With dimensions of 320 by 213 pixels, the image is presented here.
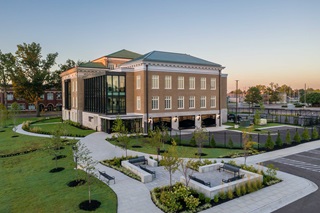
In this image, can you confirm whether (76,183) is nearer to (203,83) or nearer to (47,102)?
(203,83)

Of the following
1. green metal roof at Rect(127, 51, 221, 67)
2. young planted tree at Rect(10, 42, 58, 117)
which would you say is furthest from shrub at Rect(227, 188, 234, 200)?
young planted tree at Rect(10, 42, 58, 117)

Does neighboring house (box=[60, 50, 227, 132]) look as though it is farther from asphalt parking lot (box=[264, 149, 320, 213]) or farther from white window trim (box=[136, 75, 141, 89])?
asphalt parking lot (box=[264, 149, 320, 213])

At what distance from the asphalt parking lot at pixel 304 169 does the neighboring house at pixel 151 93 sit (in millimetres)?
18694

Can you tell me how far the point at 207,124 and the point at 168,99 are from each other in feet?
30.1

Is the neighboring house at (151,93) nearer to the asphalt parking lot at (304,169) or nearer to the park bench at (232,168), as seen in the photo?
the park bench at (232,168)

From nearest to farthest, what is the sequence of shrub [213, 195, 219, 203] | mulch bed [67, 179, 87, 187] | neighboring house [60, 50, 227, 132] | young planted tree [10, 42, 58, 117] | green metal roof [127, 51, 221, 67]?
1. shrub [213, 195, 219, 203]
2. mulch bed [67, 179, 87, 187]
3. neighboring house [60, 50, 227, 132]
4. green metal roof [127, 51, 221, 67]
5. young planted tree [10, 42, 58, 117]

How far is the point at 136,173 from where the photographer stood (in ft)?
53.0

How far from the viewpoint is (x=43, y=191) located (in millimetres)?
13641

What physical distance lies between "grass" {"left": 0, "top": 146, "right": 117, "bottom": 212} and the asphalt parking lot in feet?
30.2

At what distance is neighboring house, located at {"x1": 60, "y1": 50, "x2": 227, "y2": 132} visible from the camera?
3422 cm

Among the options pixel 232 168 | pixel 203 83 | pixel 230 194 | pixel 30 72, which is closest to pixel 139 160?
pixel 232 168

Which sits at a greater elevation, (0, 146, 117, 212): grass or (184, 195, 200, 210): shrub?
(184, 195, 200, 210): shrub

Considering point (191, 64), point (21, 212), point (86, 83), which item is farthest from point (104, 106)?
point (21, 212)

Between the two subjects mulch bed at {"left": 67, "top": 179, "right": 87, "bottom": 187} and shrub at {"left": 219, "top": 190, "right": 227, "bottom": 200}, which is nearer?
shrub at {"left": 219, "top": 190, "right": 227, "bottom": 200}
